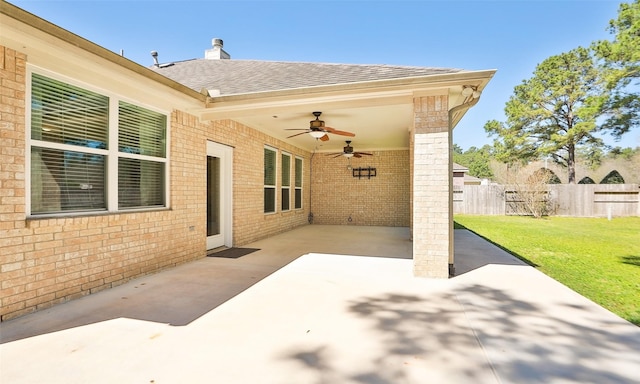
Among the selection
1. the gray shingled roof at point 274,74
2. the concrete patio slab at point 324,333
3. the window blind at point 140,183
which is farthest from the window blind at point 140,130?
the concrete patio slab at point 324,333

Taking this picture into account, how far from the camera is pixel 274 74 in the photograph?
232 inches

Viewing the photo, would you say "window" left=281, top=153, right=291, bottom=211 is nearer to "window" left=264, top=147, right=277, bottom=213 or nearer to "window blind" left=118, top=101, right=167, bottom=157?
"window" left=264, top=147, right=277, bottom=213

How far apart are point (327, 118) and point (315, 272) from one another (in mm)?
3595

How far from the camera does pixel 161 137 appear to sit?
4797 mm

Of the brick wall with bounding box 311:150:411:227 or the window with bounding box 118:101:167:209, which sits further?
the brick wall with bounding box 311:150:411:227

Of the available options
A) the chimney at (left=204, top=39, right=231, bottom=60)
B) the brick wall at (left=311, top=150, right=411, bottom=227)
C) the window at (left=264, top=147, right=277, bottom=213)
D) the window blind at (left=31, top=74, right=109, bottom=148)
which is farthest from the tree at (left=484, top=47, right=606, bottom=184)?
the window blind at (left=31, top=74, right=109, bottom=148)

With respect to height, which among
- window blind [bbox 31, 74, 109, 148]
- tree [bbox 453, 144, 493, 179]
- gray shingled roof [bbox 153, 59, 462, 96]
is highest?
tree [bbox 453, 144, 493, 179]

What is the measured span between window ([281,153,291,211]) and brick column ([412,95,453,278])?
5767 millimetres

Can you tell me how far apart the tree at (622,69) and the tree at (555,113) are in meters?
0.59

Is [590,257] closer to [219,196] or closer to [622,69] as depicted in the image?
[219,196]

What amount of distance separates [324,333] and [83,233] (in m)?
3.09

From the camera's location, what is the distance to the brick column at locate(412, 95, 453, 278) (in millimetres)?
4285

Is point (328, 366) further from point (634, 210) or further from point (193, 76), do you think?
point (634, 210)

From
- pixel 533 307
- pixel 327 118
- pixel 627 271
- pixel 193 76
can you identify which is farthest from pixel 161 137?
pixel 627 271
